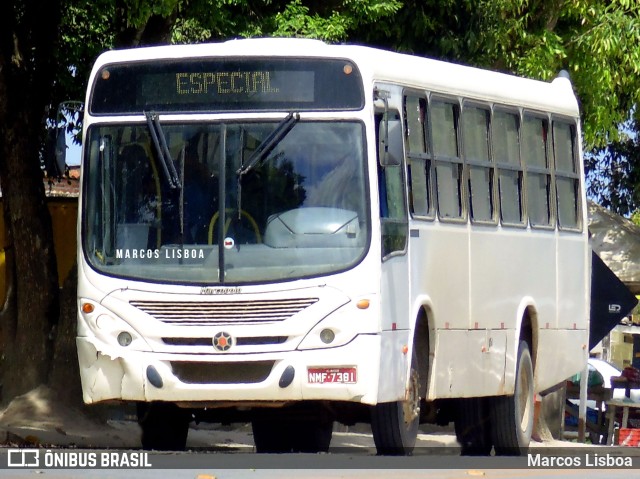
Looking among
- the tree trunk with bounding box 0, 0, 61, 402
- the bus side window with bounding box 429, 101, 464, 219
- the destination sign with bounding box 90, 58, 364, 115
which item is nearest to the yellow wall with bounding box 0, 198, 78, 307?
the tree trunk with bounding box 0, 0, 61, 402

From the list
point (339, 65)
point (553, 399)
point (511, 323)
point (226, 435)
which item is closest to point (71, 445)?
point (226, 435)

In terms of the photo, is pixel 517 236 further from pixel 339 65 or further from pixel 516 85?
pixel 339 65

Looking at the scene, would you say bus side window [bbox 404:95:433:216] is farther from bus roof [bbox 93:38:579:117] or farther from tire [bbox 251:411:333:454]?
tire [bbox 251:411:333:454]

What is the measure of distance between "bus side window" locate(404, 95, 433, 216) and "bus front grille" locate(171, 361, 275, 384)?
1832mm

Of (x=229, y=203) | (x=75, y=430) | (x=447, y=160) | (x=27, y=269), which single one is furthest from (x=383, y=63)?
(x=75, y=430)

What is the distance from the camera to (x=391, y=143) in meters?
11.7

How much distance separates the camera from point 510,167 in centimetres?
1455

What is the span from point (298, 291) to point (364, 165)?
3.34 ft

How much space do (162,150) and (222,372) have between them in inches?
65.2

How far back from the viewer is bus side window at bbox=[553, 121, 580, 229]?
621 inches

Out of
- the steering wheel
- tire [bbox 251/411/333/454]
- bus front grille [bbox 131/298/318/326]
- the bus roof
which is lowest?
tire [bbox 251/411/333/454]

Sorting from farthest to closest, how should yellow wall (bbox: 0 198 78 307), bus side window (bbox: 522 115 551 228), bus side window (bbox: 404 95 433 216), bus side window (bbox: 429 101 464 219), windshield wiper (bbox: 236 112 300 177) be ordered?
yellow wall (bbox: 0 198 78 307) < bus side window (bbox: 522 115 551 228) < bus side window (bbox: 429 101 464 219) < bus side window (bbox: 404 95 433 216) < windshield wiper (bbox: 236 112 300 177)

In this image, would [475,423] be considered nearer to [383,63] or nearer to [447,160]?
[447,160]
